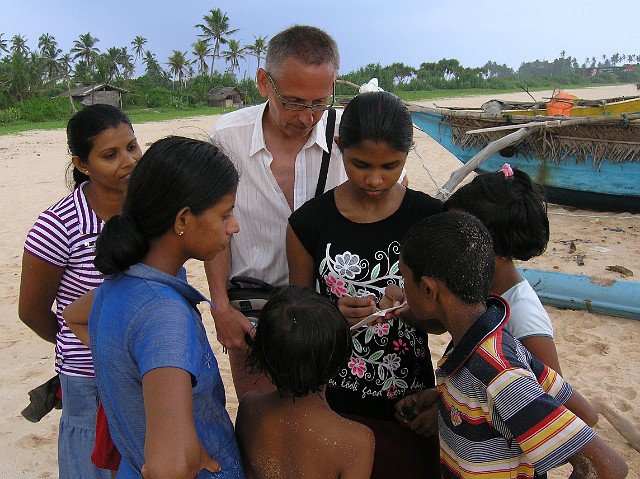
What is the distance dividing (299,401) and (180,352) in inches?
18.8

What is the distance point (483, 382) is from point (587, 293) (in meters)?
3.80

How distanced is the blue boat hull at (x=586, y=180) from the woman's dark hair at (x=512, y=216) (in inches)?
271

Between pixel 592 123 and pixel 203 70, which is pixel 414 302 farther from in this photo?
pixel 203 70

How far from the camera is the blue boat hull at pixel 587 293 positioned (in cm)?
446

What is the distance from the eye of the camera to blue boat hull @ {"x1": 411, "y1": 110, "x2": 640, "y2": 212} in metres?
7.68

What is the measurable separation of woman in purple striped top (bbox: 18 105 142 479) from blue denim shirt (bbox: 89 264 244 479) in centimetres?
54

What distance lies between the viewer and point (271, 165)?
84.0 inches

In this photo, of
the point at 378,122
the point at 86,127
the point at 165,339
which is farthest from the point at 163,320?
the point at 86,127

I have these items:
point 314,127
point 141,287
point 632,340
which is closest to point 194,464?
point 141,287

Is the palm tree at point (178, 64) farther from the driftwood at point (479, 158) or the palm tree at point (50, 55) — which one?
the driftwood at point (479, 158)

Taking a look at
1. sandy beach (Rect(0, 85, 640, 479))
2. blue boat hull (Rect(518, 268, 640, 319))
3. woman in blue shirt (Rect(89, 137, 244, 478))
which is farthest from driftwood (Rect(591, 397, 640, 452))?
woman in blue shirt (Rect(89, 137, 244, 478))

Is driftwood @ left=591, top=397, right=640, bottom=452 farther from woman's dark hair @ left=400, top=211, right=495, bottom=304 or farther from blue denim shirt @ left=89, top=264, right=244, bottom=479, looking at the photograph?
blue denim shirt @ left=89, top=264, right=244, bottom=479

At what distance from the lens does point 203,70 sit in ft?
189

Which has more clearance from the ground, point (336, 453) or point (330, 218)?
point (330, 218)
